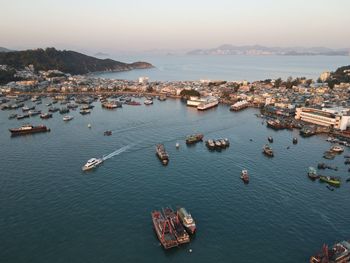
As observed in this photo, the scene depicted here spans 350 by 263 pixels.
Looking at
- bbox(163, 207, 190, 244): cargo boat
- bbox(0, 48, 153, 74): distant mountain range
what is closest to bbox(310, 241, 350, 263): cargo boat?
bbox(163, 207, 190, 244): cargo boat

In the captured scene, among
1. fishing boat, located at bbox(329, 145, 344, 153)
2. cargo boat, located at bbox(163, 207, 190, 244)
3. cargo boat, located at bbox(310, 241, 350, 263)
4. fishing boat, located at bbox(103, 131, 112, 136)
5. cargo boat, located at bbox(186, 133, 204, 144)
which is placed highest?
cargo boat, located at bbox(163, 207, 190, 244)

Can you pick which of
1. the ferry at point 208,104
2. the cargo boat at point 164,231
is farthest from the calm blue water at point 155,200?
the ferry at point 208,104

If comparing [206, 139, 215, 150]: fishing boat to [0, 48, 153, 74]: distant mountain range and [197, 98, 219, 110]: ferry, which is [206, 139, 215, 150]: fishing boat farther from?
[0, 48, 153, 74]: distant mountain range

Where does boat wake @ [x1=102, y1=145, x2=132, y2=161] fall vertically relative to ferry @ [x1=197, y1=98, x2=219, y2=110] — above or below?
above

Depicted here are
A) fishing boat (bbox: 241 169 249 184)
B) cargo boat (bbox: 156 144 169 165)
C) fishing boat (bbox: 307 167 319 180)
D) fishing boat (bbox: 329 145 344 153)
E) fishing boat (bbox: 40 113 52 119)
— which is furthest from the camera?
fishing boat (bbox: 40 113 52 119)

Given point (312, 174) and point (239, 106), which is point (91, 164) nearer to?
point (312, 174)

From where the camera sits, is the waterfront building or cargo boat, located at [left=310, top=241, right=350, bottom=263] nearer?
cargo boat, located at [left=310, top=241, right=350, bottom=263]
